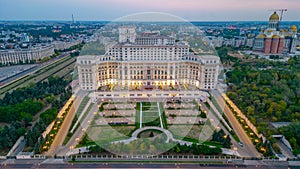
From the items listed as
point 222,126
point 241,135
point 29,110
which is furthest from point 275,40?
point 29,110

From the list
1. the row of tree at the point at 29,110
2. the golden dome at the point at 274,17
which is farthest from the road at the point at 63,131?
the golden dome at the point at 274,17

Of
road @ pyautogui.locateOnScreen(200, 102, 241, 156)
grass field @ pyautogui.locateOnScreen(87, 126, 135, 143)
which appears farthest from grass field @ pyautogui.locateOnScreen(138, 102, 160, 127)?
road @ pyautogui.locateOnScreen(200, 102, 241, 156)

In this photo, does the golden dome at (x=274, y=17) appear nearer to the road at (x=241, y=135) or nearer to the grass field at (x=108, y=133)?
the road at (x=241, y=135)

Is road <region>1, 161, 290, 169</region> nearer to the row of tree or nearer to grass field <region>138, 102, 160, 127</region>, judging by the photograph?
the row of tree

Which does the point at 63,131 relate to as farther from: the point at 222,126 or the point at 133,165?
the point at 222,126

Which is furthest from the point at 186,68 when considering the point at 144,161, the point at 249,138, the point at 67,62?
the point at 67,62

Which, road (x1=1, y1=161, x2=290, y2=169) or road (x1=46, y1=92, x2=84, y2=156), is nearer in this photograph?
road (x1=1, y1=161, x2=290, y2=169)
